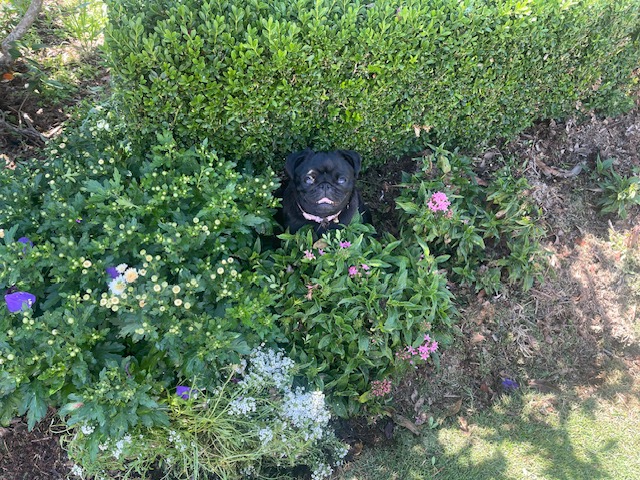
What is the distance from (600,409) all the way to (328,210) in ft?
8.83

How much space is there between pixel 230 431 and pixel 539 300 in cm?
283

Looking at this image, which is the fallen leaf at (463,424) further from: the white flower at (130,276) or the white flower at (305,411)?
the white flower at (130,276)

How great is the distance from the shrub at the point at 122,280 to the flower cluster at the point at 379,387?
95cm

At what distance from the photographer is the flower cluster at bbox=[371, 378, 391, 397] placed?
3598 mm

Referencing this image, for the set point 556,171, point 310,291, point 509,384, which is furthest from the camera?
point 556,171

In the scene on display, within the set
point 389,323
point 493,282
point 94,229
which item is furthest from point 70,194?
point 493,282

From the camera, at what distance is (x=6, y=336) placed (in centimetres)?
256

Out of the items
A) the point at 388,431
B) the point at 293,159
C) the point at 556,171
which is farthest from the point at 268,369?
the point at 556,171

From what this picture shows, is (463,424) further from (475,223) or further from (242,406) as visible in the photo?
(242,406)

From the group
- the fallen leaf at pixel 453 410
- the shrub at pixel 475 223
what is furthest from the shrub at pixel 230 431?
the shrub at pixel 475 223

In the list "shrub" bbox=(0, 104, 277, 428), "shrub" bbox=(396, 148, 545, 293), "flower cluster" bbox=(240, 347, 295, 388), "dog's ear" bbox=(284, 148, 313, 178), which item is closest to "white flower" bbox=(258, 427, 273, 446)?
"flower cluster" bbox=(240, 347, 295, 388)

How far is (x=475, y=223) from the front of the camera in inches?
168

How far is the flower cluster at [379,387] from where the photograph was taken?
360 centimetres

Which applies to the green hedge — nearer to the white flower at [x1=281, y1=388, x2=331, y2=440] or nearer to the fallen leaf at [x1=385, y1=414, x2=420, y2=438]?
the white flower at [x1=281, y1=388, x2=331, y2=440]
